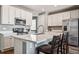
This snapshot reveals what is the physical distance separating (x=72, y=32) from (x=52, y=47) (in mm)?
404

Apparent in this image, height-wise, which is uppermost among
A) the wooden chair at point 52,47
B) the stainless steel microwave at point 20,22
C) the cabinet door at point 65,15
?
the cabinet door at point 65,15

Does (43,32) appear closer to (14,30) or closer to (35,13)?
(35,13)

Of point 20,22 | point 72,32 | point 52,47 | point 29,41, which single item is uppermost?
point 20,22

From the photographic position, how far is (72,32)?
1.37 meters

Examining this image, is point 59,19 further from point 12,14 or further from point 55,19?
point 12,14

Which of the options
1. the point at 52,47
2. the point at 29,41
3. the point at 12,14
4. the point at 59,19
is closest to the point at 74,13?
the point at 59,19

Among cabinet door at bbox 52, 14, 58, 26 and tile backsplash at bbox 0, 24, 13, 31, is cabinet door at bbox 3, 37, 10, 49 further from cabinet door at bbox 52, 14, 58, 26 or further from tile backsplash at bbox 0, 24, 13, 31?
cabinet door at bbox 52, 14, 58, 26

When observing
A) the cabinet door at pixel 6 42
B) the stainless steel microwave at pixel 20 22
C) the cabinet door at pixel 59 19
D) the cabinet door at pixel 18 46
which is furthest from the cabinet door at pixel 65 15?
the cabinet door at pixel 6 42

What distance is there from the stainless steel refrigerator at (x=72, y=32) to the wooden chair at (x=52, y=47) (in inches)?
7.3

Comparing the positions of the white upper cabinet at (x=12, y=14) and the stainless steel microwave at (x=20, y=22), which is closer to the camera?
the white upper cabinet at (x=12, y=14)

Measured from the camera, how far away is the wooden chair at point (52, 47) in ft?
4.43

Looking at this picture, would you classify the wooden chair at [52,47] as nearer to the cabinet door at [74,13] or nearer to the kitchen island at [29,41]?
the kitchen island at [29,41]
